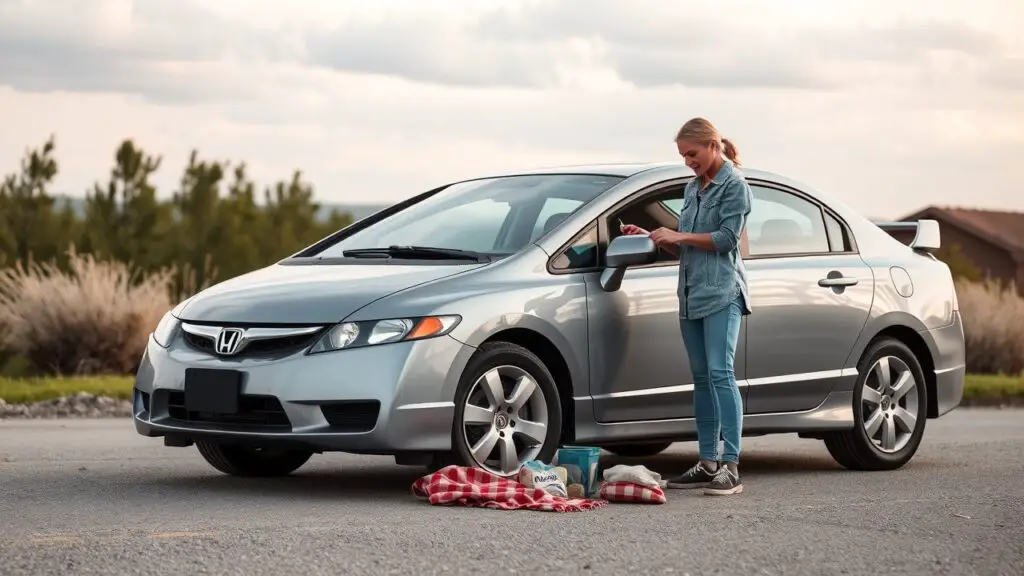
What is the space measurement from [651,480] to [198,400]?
2.17 metres

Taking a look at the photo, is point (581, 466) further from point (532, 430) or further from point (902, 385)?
point (902, 385)

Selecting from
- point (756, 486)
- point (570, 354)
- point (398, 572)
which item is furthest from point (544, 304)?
point (398, 572)

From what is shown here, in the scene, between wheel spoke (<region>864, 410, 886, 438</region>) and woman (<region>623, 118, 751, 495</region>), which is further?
wheel spoke (<region>864, 410, 886, 438</region>)

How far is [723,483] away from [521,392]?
116cm

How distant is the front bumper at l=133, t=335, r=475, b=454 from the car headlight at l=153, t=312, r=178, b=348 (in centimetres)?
56

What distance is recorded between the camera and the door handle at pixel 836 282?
1013 cm

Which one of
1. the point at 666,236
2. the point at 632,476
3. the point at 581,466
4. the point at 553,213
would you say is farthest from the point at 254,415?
the point at 666,236

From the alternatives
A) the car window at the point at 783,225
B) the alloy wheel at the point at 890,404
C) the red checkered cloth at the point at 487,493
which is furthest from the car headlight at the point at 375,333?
the alloy wheel at the point at 890,404

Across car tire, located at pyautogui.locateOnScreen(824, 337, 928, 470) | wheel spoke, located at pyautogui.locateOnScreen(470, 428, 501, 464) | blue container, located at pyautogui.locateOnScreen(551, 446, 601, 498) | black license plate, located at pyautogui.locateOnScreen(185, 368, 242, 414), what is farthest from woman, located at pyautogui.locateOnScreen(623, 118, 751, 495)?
black license plate, located at pyautogui.locateOnScreen(185, 368, 242, 414)

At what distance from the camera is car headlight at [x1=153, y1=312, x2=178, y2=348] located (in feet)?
29.2

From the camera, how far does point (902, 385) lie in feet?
34.7

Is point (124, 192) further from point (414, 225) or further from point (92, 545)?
point (92, 545)

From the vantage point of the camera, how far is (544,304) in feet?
29.0

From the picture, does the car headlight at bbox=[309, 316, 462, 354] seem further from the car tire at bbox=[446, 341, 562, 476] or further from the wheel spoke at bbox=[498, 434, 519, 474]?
the wheel spoke at bbox=[498, 434, 519, 474]
